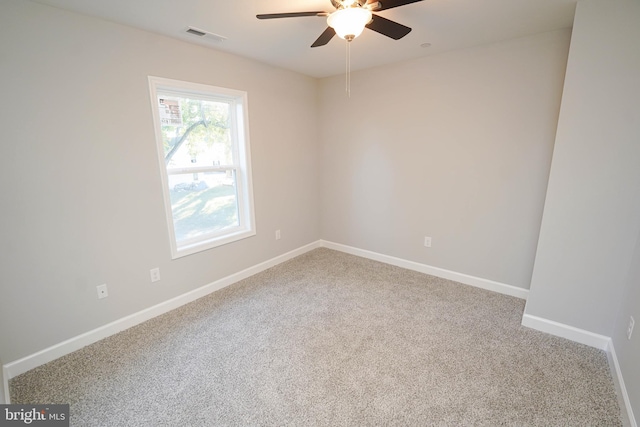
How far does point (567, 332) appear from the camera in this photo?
2.21m

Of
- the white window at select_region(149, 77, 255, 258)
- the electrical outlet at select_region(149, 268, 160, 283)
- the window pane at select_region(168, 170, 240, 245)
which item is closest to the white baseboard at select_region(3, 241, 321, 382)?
the electrical outlet at select_region(149, 268, 160, 283)

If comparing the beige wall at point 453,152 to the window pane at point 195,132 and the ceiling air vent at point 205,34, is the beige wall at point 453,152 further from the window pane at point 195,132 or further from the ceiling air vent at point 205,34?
the ceiling air vent at point 205,34

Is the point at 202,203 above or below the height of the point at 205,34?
below

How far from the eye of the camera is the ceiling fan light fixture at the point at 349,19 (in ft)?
4.90

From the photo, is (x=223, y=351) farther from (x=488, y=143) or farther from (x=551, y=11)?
(x=551, y=11)

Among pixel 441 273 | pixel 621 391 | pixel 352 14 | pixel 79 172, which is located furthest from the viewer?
pixel 441 273

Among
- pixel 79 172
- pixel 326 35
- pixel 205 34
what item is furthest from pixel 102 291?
pixel 326 35

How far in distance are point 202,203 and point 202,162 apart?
1.38ft

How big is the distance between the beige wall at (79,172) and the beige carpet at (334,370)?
0.37 m

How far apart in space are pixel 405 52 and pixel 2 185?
10.8 feet

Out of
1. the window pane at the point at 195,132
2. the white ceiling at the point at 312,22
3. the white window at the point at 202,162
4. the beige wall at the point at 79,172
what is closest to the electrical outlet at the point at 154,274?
the beige wall at the point at 79,172

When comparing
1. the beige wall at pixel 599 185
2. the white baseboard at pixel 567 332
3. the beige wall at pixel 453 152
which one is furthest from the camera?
the beige wall at pixel 453 152

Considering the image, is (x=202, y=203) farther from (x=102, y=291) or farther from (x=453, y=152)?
(x=453, y=152)

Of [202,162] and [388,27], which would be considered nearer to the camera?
[388,27]
